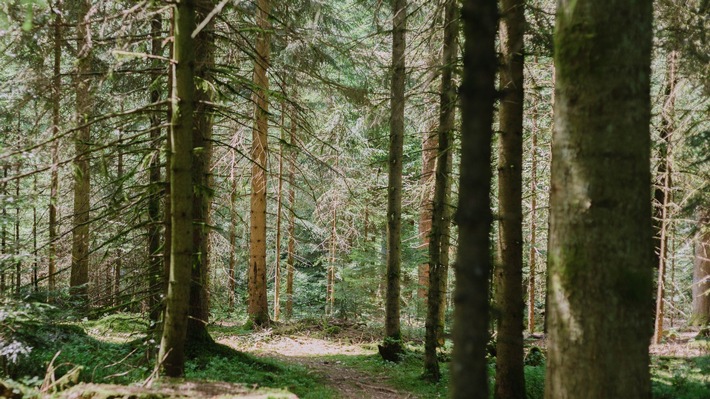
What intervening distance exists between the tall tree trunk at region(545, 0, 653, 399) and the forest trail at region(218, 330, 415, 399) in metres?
5.93

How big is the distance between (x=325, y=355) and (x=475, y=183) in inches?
438

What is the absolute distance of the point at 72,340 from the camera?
799cm

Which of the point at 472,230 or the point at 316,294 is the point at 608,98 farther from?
the point at 316,294

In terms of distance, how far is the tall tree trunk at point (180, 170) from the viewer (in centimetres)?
468

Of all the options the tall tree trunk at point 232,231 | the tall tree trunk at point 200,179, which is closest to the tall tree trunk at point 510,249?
the tall tree trunk at point 200,179

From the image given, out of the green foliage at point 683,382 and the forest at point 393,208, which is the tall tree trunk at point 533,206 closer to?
the forest at point 393,208

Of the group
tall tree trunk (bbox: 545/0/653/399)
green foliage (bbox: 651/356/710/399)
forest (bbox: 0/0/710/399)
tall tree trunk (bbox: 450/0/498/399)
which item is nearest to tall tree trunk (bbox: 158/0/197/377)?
forest (bbox: 0/0/710/399)

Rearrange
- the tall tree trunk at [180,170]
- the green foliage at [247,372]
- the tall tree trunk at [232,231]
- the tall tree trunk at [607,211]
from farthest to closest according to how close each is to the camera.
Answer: the tall tree trunk at [232,231], the green foliage at [247,372], the tall tree trunk at [180,170], the tall tree trunk at [607,211]

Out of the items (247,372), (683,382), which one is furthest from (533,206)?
(247,372)

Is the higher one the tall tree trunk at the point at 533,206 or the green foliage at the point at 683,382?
the tall tree trunk at the point at 533,206

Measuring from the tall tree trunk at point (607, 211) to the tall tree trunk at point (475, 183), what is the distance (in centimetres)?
98

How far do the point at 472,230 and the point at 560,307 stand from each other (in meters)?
1.12

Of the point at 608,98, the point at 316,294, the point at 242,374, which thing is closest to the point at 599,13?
the point at 608,98

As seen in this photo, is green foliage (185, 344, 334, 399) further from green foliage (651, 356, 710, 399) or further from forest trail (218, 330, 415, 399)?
green foliage (651, 356, 710, 399)
